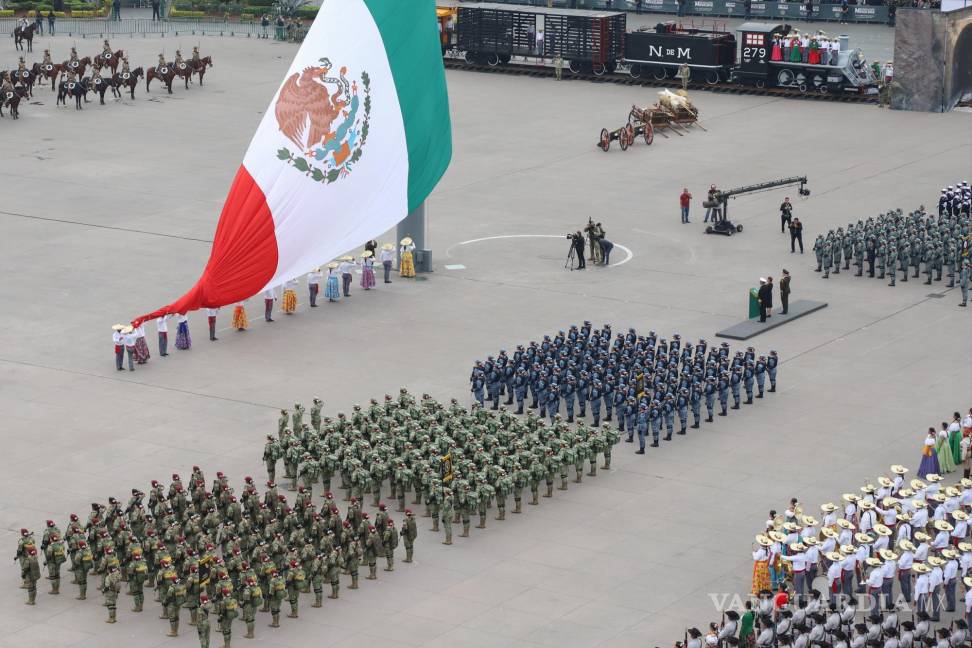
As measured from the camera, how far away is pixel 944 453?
128ft

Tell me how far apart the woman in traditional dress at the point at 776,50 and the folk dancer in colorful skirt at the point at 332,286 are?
36.7 m

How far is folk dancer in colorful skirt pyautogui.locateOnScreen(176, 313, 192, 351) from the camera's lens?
47.1 meters

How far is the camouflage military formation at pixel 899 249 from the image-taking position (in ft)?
177

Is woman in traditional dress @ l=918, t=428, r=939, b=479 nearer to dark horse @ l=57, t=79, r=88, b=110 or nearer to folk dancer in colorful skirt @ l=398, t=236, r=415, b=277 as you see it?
folk dancer in colorful skirt @ l=398, t=236, r=415, b=277

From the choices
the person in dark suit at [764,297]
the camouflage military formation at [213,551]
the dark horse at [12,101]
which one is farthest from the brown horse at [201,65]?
the camouflage military formation at [213,551]

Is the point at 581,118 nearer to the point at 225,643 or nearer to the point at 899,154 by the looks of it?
the point at 899,154

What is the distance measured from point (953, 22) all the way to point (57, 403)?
159 feet

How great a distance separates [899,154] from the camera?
7138 centimetres

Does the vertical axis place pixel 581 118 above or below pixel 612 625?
above

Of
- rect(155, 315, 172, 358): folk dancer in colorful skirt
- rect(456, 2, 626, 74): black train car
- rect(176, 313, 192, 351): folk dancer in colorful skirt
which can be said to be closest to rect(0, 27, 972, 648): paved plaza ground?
rect(155, 315, 172, 358): folk dancer in colorful skirt

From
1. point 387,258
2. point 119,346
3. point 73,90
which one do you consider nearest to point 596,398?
point 119,346

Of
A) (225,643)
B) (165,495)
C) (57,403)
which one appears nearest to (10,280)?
(57,403)

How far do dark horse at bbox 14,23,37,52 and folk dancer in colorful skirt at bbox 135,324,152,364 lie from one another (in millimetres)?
50419

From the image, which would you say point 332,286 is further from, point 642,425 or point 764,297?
point 642,425
